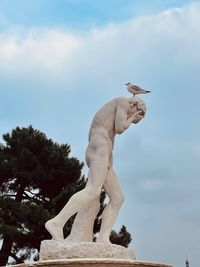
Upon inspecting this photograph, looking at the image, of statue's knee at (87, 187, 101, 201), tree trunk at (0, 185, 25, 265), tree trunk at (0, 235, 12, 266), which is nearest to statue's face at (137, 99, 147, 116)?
statue's knee at (87, 187, 101, 201)

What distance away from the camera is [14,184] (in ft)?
69.2

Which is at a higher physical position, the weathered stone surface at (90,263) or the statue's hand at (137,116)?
the statue's hand at (137,116)

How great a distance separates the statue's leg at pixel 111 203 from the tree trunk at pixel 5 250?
37.2 ft

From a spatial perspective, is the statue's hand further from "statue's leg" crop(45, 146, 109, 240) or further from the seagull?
"statue's leg" crop(45, 146, 109, 240)

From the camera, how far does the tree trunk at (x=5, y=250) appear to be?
1875 cm

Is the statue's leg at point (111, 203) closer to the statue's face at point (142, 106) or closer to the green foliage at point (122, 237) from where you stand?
the statue's face at point (142, 106)

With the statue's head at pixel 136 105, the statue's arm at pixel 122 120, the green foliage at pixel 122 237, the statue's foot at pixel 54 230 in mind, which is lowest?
the statue's foot at pixel 54 230

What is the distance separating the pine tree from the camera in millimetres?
18469

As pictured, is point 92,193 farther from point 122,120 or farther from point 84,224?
point 122,120

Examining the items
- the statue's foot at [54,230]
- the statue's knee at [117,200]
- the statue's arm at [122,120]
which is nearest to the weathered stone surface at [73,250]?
the statue's foot at [54,230]

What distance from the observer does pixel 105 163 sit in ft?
26.8

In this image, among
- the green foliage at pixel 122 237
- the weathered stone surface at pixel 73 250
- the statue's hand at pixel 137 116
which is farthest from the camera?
the green foliage at pixel 122 237

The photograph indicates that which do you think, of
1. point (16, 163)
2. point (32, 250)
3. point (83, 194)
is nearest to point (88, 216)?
point (83, 194)

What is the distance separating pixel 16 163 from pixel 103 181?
1304 cm
